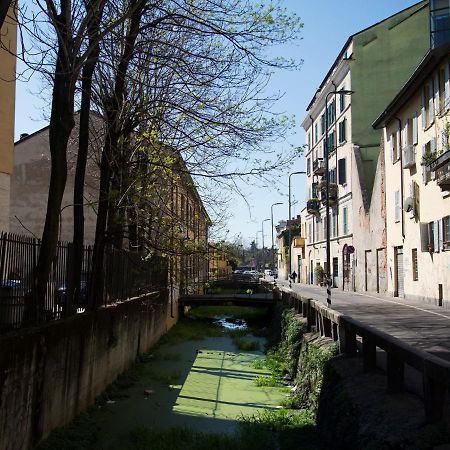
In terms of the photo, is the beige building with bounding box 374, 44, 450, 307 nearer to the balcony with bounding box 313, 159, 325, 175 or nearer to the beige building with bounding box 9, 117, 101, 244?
the beige building with bounding box 9, 117, 101, 244

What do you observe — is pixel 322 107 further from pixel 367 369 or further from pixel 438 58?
pixel 367 369

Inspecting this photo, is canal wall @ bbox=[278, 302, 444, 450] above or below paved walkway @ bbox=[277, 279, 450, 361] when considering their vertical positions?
below

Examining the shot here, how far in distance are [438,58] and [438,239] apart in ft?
21.6

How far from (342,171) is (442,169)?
22.7 metres

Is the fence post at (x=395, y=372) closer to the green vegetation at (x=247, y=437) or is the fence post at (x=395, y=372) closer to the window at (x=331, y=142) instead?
the green vegetation at (x=247, y=437)

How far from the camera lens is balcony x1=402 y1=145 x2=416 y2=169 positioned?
24.6 metres

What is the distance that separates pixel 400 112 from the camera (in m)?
27.2

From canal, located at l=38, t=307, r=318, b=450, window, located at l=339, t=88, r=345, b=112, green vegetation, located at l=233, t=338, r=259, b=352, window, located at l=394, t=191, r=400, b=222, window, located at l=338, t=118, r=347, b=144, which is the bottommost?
canal, located at l=38, t=307, r=318, b=450

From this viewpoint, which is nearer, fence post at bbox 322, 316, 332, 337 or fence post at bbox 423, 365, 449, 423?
fence post at bbox 423, 365, 449, 423

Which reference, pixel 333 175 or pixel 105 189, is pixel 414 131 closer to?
pixel 105 189

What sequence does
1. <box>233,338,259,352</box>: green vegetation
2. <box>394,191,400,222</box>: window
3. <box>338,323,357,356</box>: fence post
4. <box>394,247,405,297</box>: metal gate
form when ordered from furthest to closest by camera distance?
<box>394,247,405,297</box>: metal gate
<box>394,191,400,222</box>: window
<box>233,338,259,352</box>: green vegetation
<box>338,323,357,356</box>: fence post

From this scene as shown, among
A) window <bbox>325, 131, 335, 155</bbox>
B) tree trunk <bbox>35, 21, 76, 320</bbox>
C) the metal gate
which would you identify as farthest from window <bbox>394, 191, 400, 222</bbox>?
tree trunk <bbox>35, 21, 76, 320</bbox>

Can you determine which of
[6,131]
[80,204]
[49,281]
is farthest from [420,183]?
[49,281]

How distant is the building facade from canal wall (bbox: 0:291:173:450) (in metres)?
20.5
